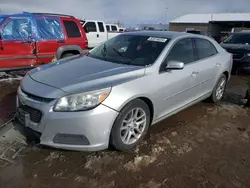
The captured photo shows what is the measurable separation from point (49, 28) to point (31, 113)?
16.9ft

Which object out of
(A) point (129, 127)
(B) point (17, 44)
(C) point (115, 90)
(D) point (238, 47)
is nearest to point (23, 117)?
(C) point (115, 90)

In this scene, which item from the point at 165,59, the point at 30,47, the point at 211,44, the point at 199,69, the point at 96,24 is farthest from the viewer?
the point at 96,24

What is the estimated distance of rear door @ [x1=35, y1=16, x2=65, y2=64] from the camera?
7.32m

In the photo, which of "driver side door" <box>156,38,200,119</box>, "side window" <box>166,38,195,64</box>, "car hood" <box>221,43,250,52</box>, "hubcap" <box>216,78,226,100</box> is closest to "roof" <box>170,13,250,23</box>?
"car hood" <box>221,43,250,52</box>

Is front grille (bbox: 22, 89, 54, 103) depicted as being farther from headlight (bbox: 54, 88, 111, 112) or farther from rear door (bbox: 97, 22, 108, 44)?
rear door (bbox: 97, 22, 108, 44)

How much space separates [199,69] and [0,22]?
534 centimetres

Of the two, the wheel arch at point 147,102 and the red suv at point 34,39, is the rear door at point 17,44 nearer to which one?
the red suv at point 34,39

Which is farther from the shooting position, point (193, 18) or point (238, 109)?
point (193, 18)

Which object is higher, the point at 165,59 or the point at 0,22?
the point at 0,22

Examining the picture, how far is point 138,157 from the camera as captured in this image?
3254mm

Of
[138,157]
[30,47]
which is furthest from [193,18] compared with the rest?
[138,157]

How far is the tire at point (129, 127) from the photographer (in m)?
3.09

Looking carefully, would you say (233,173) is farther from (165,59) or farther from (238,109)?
(238,109)

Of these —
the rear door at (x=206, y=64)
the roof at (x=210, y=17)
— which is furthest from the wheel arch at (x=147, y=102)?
the roof at (x=210, y=17)
